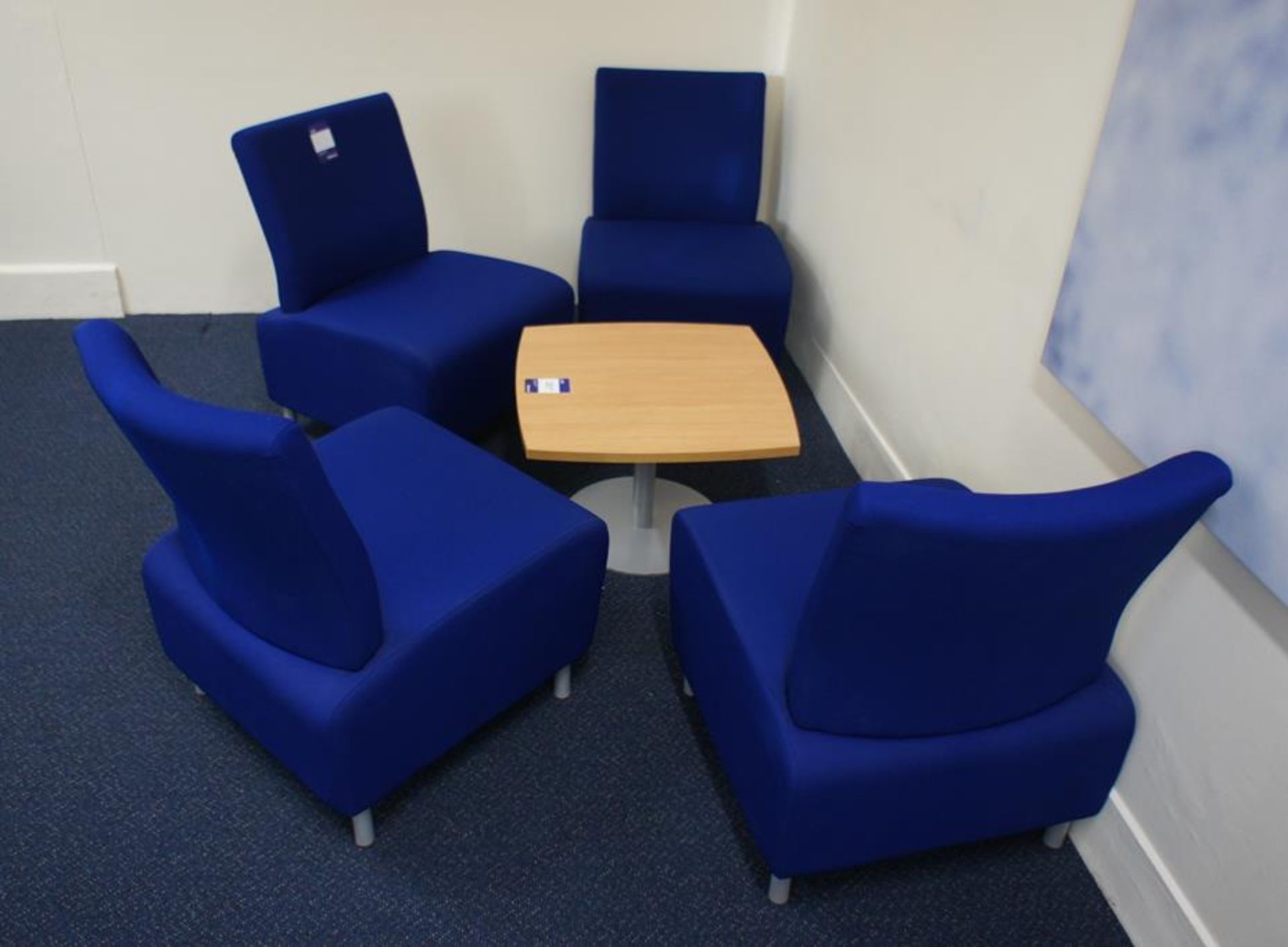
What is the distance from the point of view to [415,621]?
6.01ft

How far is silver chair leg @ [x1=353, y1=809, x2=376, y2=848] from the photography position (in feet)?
6.29

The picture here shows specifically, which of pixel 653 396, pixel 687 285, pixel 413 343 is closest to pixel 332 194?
pixel 413 343

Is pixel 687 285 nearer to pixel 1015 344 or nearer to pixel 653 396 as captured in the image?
pixel 653 396

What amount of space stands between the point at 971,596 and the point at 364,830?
1182 millimetres

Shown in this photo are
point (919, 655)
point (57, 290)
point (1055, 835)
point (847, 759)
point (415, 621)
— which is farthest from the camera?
point (57, 290)

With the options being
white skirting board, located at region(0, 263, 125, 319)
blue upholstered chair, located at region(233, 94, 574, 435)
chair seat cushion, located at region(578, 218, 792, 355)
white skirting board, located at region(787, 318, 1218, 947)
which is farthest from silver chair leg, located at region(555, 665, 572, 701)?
white skirting board, located at region(0, 263, 125, 319)

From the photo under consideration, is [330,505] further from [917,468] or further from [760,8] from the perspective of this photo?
[760,8]

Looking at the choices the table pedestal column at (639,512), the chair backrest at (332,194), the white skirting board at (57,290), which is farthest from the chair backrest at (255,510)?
the white skirting board at (57,290)

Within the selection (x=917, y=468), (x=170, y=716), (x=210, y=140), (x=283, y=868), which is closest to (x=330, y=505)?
(x=283, y=868)

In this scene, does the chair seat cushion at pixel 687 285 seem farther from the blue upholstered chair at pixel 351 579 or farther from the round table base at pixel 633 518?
the blue upholstered chair at pixel 351 579

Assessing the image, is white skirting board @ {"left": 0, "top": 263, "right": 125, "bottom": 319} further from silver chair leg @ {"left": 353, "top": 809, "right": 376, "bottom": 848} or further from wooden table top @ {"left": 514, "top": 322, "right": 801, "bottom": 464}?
silver chair leg @ {"left": 353, "top": 809, "right": 376, "bottom": 848}

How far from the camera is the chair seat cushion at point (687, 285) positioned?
312 cm

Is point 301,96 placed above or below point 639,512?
above

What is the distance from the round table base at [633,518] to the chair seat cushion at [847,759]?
2.11 feet
